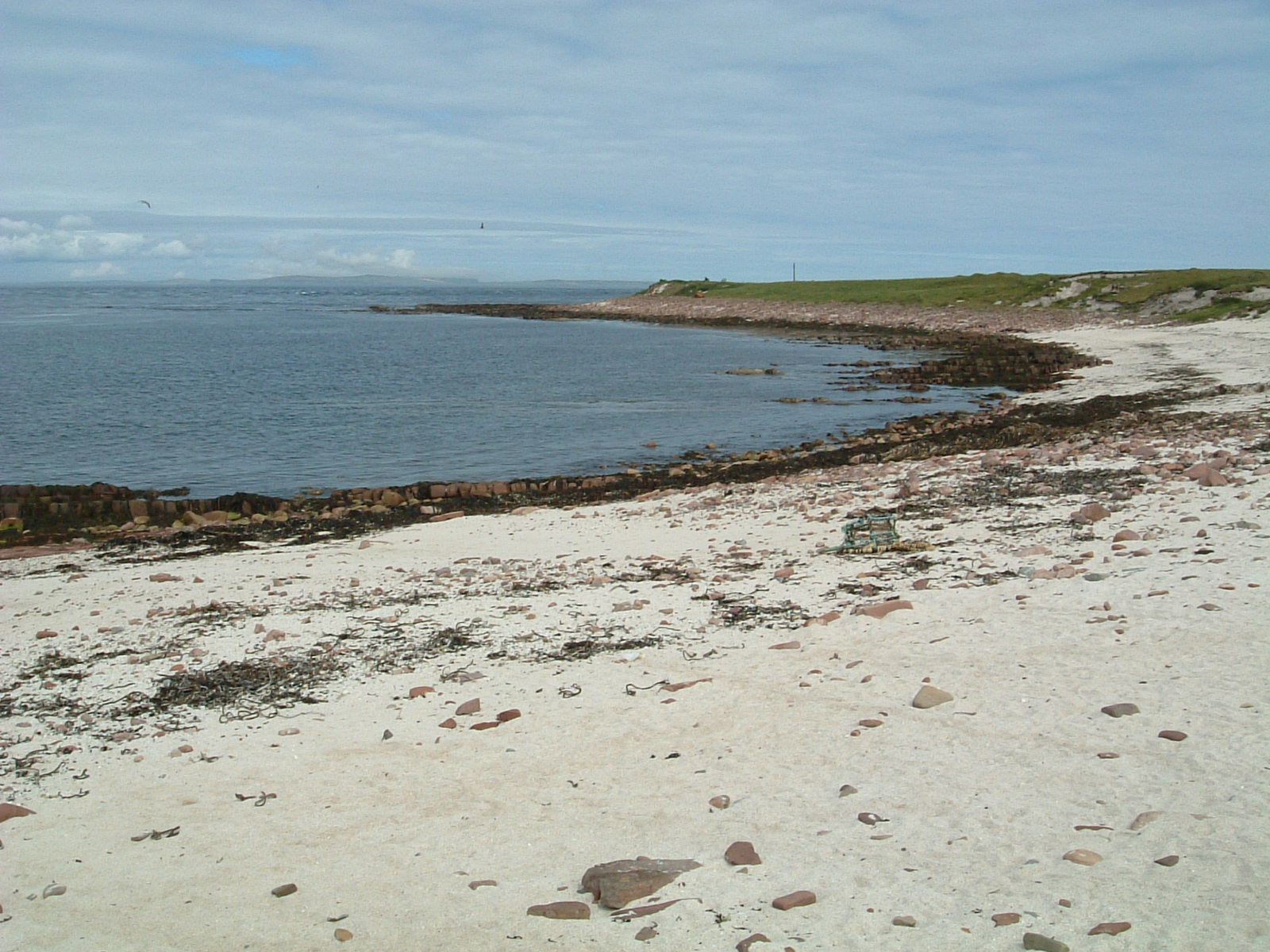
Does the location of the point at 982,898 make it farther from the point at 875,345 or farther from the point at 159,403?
the point at 875,345

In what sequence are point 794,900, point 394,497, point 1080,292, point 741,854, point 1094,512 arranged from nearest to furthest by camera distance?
point 794,900
point 741,854
point 1094,512
point 394,497
point 1080,292

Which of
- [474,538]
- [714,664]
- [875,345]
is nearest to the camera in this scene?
[714,664]

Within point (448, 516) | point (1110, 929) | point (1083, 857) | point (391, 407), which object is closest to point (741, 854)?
point (1083, 857)

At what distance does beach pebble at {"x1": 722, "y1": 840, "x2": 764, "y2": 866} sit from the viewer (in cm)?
634

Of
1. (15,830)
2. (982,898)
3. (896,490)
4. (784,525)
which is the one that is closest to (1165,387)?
(896,490)

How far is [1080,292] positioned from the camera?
81.2 meters

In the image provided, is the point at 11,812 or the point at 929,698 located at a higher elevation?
the point at 929,698

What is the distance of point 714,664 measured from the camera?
10.1 meters

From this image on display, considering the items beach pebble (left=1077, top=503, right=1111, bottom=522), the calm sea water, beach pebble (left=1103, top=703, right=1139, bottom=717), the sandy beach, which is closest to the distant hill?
the calm sea water

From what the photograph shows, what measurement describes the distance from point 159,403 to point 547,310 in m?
96.7

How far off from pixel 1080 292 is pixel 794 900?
277 feet

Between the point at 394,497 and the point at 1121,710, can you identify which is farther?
the point at 394,497

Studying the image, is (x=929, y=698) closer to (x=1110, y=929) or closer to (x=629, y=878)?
(x=1110, y=929)

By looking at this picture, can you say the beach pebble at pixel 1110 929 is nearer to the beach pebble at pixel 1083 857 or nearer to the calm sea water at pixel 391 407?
the beach pebble at pixel 1083 857
